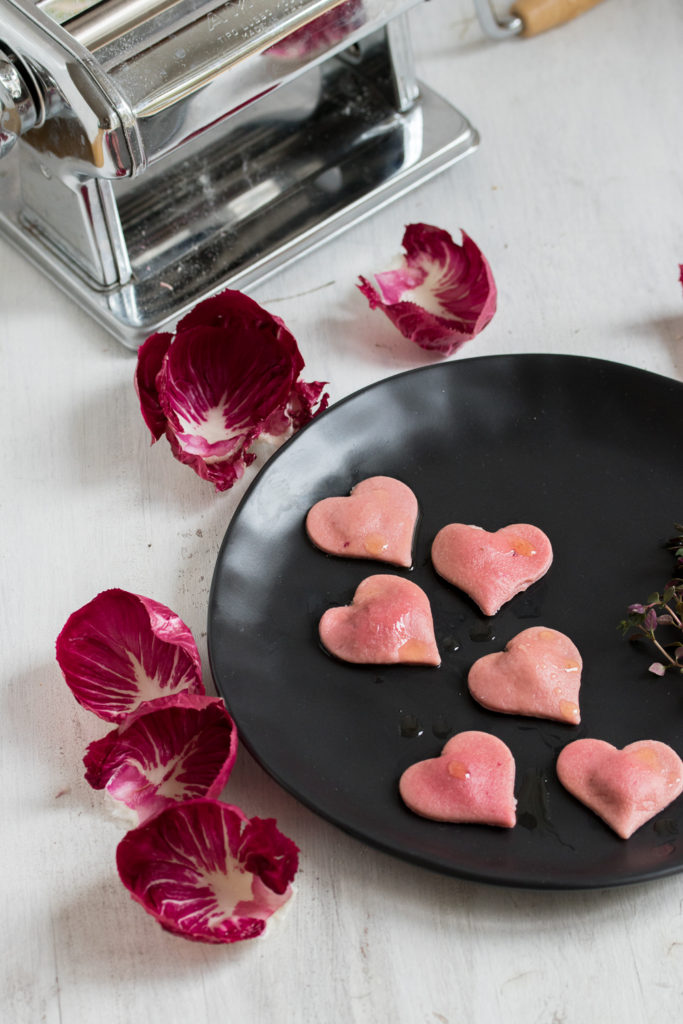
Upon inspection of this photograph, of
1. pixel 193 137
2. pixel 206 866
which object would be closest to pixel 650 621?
pixel 206 866

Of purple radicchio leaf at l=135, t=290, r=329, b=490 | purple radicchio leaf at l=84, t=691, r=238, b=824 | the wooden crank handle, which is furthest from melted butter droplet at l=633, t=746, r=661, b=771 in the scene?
the wooden crank handle

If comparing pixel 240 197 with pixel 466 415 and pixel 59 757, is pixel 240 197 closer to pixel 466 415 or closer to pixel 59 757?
pixel 466 415

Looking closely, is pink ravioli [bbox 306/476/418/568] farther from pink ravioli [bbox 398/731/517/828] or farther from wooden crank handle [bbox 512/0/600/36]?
wooden crank handle [bbox 512/0/600/36]

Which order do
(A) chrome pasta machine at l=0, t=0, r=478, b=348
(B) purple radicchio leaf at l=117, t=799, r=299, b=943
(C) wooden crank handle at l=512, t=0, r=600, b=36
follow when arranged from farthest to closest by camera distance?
1. (C) wooden crank handle at l=512, t=0, r=600, b=36
2. (A) chrome pasta machine at l=0, t=0, r=478, b=348
3. (B) purple radicchio leaf at l=117, t=799, r=299, b=943

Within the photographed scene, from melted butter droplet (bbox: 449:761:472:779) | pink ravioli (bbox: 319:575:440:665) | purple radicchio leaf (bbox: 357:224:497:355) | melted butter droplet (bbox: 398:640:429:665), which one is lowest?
melted butter droplet (bbox: 449:761:472:779)

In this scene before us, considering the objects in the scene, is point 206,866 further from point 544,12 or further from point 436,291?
point 544,12

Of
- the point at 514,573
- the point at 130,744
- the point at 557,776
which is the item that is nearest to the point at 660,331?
the point at 514,573

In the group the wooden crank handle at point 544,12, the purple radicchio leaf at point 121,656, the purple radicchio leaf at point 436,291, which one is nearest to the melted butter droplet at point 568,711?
the purple radicchio leaf at point 121,656

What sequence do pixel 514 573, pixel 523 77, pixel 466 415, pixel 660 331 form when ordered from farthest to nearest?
pixel 523 77
pixel 660 331
pixel 466 415
pixel 514 573
